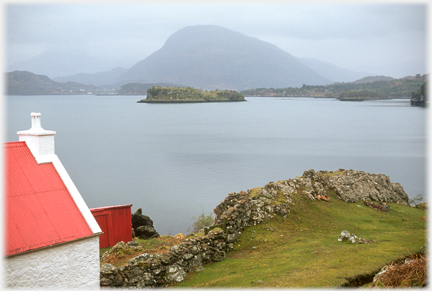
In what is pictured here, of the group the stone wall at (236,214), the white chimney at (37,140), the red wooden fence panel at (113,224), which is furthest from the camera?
the red wooden fence panel at (113,224)

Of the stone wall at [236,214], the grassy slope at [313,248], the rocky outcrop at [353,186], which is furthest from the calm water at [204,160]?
the grassy slope at [313,248]

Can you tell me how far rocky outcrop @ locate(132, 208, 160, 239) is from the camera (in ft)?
72.2

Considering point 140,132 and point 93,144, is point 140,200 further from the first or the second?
point 140,132

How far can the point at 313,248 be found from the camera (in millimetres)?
15094

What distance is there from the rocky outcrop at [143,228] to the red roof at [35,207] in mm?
10075

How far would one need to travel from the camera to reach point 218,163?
209 feet

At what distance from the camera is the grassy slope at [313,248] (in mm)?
12211

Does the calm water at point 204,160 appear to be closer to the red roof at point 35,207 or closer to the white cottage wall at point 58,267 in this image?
the white cottage wall at point 58,267

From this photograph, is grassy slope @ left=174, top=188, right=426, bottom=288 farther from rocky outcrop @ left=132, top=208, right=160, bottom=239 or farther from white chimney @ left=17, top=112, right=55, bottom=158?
rocky outcrop @ left=132, top=208, right=160, bottom=239

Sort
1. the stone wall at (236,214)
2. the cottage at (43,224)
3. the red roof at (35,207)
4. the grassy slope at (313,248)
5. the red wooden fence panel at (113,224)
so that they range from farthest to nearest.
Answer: the red wooden fence panel at (113,224)
the stone wall at (236,214)
the grassy slope at (313,248)
the red roof at (35,207)
the cottage at (43,224)

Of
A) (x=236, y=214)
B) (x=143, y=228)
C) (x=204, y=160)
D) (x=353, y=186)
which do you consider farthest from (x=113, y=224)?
(x=204, y=160)

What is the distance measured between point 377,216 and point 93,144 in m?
75.7

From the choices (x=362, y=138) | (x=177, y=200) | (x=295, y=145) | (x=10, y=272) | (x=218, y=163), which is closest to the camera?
(x=10, y=272)

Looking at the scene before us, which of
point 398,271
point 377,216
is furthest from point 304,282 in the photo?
point 377,216
